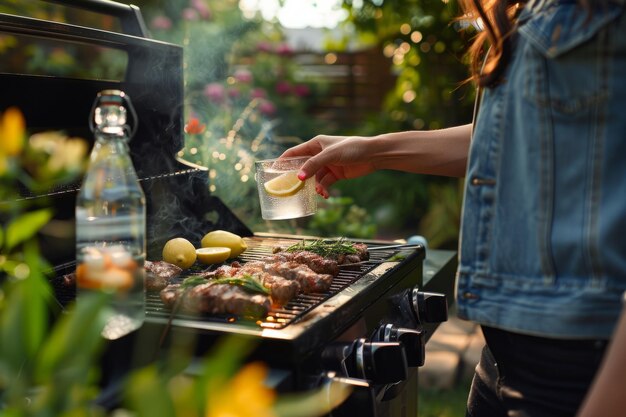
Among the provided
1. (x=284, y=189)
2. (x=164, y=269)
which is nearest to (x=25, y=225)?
(x=164, y=269)

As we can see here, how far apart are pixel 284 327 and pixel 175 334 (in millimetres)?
223

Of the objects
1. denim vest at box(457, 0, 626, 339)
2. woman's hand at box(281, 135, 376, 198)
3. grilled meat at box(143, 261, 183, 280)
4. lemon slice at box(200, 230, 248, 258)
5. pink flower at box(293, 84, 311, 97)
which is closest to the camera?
denim vest at box(457, 0, 626, 339)

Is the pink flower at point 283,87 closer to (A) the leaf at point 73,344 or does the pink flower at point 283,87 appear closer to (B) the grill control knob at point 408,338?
(B) the grill control knob at point 408,338

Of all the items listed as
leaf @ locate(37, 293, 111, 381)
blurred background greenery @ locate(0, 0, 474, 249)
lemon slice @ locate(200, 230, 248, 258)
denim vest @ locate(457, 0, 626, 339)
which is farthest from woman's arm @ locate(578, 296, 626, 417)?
blurred background greenery @ locate(0, 0, 474, 249)

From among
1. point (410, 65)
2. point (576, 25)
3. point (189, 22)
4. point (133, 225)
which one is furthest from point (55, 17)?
point (576, 25)

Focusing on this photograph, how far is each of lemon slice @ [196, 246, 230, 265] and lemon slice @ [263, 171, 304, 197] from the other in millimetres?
231

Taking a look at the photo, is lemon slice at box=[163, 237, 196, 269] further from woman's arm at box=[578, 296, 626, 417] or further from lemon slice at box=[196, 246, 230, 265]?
woman's arm at box=[578, 296, 626, 417]

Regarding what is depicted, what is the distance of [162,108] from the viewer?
8.55 ft

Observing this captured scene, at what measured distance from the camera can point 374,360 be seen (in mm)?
1541

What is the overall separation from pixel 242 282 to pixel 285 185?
568mm

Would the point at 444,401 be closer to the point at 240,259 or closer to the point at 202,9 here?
the point at 240,259

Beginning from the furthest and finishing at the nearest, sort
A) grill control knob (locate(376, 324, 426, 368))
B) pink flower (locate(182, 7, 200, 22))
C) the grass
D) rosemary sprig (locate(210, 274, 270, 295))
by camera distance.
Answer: pink flower (locate(182, 7, 200, 22)) < the grass < grill control knob (locate(376, 324, 426, 368)) < rosemary sprig (locate(210, 274, 270, 295))

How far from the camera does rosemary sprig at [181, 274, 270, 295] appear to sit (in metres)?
1.62

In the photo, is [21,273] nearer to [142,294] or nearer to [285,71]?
[142,294]
